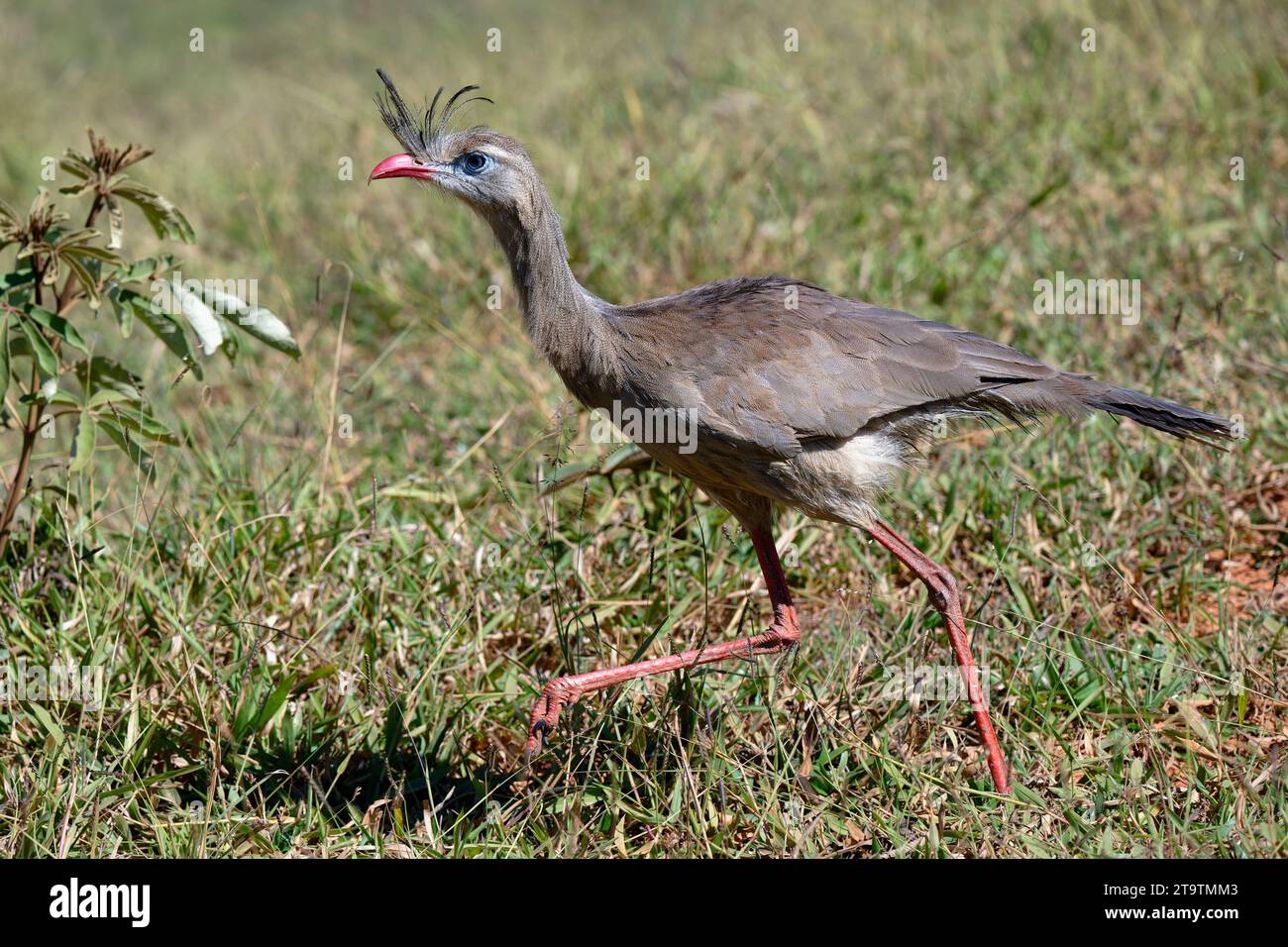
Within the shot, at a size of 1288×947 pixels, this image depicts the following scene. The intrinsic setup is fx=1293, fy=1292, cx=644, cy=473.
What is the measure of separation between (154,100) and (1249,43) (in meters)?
7.55

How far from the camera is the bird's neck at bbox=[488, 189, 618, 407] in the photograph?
11.1 ft

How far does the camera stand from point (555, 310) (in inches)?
133

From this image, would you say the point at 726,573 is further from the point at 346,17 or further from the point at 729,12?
the point at 346,17

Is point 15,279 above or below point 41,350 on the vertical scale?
above

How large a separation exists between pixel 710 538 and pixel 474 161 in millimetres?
1393

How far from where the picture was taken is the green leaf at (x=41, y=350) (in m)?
3.16

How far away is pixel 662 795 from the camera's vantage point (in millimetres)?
3104

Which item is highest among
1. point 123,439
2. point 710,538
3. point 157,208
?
point 157,208
